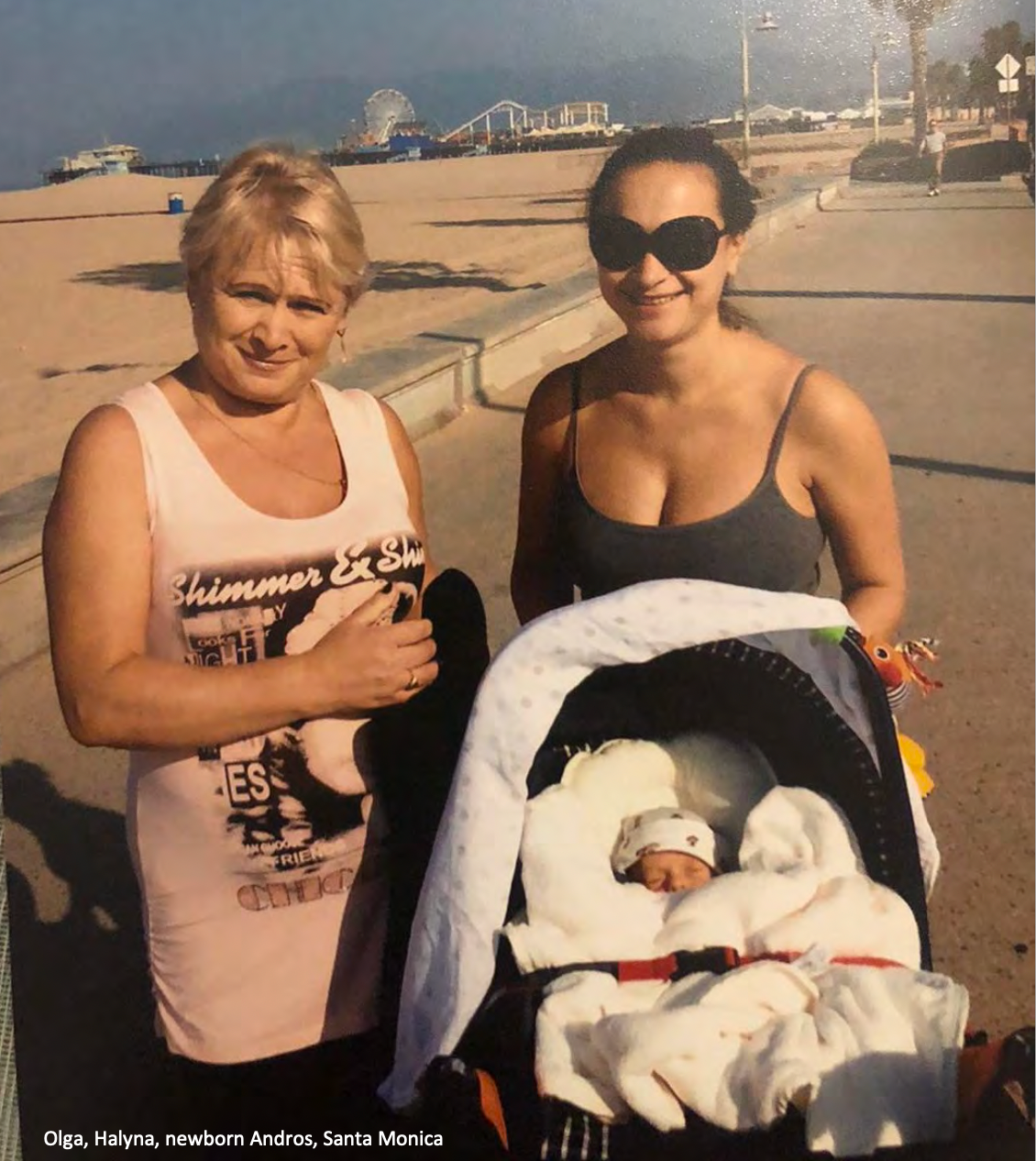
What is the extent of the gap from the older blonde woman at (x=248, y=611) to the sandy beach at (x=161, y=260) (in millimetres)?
267

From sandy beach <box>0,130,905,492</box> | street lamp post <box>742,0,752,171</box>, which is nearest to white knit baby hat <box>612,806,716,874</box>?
sandy beach <box>0,130,905,492</box>

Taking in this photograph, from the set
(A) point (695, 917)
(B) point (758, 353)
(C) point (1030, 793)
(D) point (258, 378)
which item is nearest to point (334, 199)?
(D) point (258, 378)

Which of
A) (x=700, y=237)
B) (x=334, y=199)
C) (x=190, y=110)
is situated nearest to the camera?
(x=334, y=199)

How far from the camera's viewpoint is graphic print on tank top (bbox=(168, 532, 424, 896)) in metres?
1.52

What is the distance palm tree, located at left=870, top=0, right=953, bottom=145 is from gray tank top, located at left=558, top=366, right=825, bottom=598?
638mm

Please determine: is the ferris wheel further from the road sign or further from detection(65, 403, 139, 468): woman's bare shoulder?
the road sign

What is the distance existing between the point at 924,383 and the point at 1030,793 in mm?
1006

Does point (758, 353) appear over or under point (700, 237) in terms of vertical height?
under

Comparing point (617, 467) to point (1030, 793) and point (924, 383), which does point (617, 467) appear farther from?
point (1030, 793)

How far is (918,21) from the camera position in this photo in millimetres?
1989

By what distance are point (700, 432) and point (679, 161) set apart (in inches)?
16.1

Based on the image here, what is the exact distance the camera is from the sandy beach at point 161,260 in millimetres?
1993

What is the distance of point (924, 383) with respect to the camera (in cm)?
281

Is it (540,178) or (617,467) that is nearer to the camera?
(617,467)
